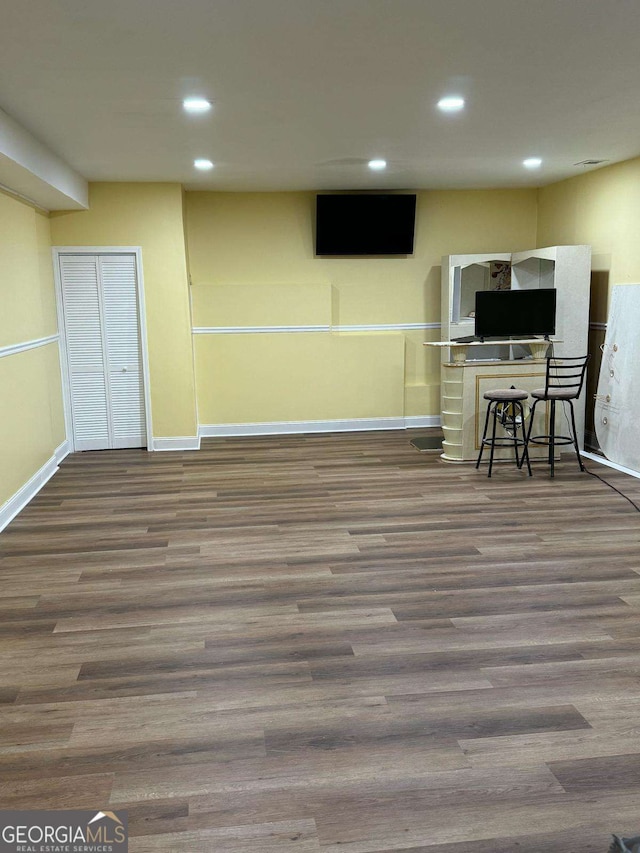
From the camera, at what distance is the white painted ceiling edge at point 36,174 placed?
4.27 m

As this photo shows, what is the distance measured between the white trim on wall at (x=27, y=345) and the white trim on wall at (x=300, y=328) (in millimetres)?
→ 1495

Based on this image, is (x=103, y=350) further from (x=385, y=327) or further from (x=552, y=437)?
(x=552, y=437)

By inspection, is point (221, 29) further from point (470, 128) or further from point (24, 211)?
point (24, 211)

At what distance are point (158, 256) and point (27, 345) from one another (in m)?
1.72

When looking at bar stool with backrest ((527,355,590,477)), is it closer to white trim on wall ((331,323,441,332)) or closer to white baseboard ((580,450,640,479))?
white baseboard ((580,450,640,479))

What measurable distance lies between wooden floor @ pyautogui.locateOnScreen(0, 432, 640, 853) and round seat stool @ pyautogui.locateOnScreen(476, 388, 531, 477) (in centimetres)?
82

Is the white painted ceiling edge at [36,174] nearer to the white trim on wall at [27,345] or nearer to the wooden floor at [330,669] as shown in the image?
the white trim on wall at [27,345]

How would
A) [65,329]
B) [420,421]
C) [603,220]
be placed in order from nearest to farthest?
[603,220] → [65,329] → [420,421]

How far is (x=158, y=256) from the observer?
22.6ft

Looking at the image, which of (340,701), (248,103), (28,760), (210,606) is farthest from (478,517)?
(28,760)

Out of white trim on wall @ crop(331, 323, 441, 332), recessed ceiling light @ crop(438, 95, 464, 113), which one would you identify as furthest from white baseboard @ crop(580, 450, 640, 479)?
recessed ceiling light @ crop(438, 95, 464, 113)

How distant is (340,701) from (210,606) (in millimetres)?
1078

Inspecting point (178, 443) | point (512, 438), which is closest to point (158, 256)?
point (178, 443)

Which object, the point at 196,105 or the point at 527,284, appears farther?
the point at 527,284
